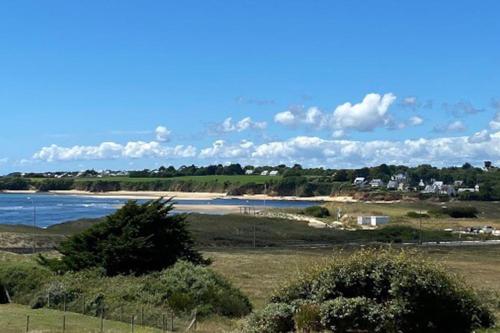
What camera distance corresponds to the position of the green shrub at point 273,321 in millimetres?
23016

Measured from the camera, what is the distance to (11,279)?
3769 centimetres

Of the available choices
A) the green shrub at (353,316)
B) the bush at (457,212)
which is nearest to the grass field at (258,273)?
the green shrub at (353,316)

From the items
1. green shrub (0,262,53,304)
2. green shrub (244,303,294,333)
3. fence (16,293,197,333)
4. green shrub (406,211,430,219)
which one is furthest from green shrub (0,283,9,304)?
green shrub (406,211,430,219)

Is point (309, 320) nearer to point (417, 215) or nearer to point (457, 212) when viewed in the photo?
point (417, 215)

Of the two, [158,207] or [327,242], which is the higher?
[158,207]

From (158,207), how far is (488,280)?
28714 millimetres

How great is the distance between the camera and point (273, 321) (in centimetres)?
2312

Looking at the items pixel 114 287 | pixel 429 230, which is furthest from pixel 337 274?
pixel 429 230

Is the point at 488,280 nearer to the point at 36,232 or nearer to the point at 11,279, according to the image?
the point at 11,279

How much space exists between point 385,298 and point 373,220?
132559mm

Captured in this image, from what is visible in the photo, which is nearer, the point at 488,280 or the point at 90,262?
the point at 90,262

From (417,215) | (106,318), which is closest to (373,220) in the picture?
(417,215)

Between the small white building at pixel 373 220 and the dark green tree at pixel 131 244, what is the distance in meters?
115

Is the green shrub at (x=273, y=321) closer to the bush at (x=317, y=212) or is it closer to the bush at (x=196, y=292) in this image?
the bush at (x=196, y=292)
